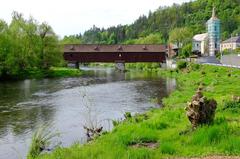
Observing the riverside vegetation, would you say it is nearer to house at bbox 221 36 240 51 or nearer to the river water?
the river water

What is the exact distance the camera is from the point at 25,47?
64.3 m

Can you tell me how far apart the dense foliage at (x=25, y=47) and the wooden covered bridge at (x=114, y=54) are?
1289cm

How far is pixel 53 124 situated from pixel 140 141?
378 inches

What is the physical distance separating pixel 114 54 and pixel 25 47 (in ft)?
84.7

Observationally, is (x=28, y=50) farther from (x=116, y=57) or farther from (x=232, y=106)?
(x=232, y=106)

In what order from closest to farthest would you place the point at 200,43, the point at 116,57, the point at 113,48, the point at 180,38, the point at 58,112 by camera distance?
the point at 58,112 < the point at 116,57 < the point at 113,48 < the point at 180,38 < the point at 200,43

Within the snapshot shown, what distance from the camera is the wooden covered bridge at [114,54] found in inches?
3364

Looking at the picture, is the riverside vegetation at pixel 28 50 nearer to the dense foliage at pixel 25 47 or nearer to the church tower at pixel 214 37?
the dense foliage at pixel 25 47

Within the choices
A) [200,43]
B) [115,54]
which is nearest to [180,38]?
[200,43]

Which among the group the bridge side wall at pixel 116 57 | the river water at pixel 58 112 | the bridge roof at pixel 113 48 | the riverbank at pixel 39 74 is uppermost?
the bridge roof at pixel 113 48

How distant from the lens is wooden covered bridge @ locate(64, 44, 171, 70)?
85438 mm

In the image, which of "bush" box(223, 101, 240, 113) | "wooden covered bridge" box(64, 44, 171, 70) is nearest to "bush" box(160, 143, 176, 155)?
"bush" box(223, 101, 240, 113)

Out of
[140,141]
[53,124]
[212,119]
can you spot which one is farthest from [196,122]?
[53,124]

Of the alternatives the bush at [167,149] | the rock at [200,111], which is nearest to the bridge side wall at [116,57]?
the rock at [200,111]
